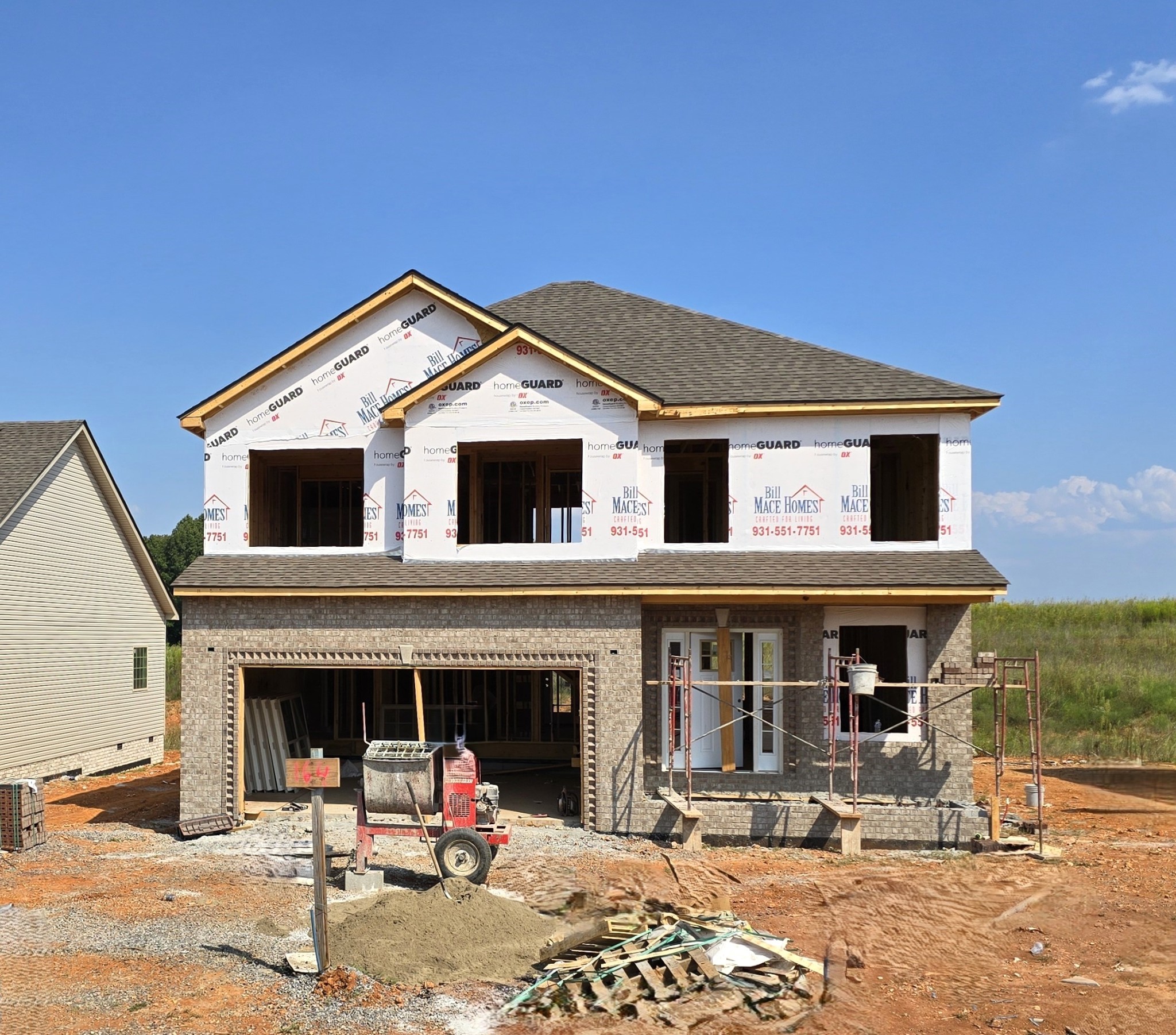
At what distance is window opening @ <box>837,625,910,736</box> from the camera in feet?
58.4

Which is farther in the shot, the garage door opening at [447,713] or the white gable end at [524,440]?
the garage door opening at [447,713]

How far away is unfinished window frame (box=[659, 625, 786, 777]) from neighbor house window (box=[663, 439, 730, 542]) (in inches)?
72.1

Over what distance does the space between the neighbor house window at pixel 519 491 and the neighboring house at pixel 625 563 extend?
0.23 metres

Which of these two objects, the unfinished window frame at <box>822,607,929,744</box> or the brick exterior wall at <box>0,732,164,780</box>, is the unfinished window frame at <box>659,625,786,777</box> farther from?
the brick exterior wall at <box>0,732,164,780</box>

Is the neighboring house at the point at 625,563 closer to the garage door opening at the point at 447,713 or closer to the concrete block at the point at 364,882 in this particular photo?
the concrete block at the point at 364,882

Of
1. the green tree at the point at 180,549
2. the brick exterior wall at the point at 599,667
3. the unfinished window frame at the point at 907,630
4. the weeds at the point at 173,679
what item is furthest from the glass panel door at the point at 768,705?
the green tree at the point at 180,549

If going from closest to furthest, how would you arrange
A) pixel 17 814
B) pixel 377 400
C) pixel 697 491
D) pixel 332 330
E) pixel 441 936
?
pixel 441 936 < pixel 17 814 < pixel 332 330 < pixel 377 400 < pixel 697 491

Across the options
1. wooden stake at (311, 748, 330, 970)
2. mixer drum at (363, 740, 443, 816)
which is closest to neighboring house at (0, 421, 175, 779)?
mixer drum at (363, 740, 443, 816)

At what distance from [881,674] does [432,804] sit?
32.0 ft

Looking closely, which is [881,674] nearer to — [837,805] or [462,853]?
[837,805]

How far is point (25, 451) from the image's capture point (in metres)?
24.2

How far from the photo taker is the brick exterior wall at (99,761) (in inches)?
898

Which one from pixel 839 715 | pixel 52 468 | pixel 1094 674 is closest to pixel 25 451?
pixel 52 468

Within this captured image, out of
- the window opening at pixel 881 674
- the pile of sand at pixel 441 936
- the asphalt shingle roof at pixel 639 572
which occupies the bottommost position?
Answer: the pile of sand at pixel 441 936
